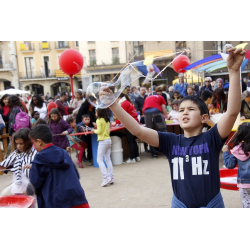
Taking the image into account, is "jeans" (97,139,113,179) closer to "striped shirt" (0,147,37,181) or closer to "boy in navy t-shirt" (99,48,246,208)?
"striped shirt" (0,147,37,181)

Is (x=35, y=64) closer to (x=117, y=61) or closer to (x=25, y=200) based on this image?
(x=117, y=61)

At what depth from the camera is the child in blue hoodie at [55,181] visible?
2.49 meters

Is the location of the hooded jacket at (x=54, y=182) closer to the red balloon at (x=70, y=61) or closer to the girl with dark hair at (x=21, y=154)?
the girl with dark hair at (x=21, y=154)

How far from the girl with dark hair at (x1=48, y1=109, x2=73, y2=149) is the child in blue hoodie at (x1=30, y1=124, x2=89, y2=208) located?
3.27 meters

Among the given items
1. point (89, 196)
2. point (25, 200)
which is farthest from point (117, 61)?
point (25, 200)

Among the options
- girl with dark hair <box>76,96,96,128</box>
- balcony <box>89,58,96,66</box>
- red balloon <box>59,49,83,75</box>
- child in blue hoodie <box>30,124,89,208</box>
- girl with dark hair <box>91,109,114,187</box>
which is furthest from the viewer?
balcony <box>89,58,96,66</box>

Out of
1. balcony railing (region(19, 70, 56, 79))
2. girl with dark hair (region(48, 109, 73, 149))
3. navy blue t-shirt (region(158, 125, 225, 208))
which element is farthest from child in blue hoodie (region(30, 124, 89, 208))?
balcony railing (region(19, 70, 56, 79))

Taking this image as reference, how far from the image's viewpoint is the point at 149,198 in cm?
430

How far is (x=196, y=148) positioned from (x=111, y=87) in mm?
763

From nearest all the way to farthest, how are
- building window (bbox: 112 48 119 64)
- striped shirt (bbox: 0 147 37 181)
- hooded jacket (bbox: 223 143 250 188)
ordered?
hooded jacket (bbox: 223 143 250 188) → striped shirt (bbox: 0 147 37 181) → building window (bbox: 112 48 119 64)

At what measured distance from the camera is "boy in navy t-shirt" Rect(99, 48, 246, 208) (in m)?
1.78

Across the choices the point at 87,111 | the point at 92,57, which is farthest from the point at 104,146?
the point at 92,57

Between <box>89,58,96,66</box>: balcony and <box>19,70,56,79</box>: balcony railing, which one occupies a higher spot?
<box>89,58,96,66</box>: balcony

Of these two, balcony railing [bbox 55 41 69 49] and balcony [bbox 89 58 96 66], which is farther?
balcony railing [bbox 55 41 69 49]
